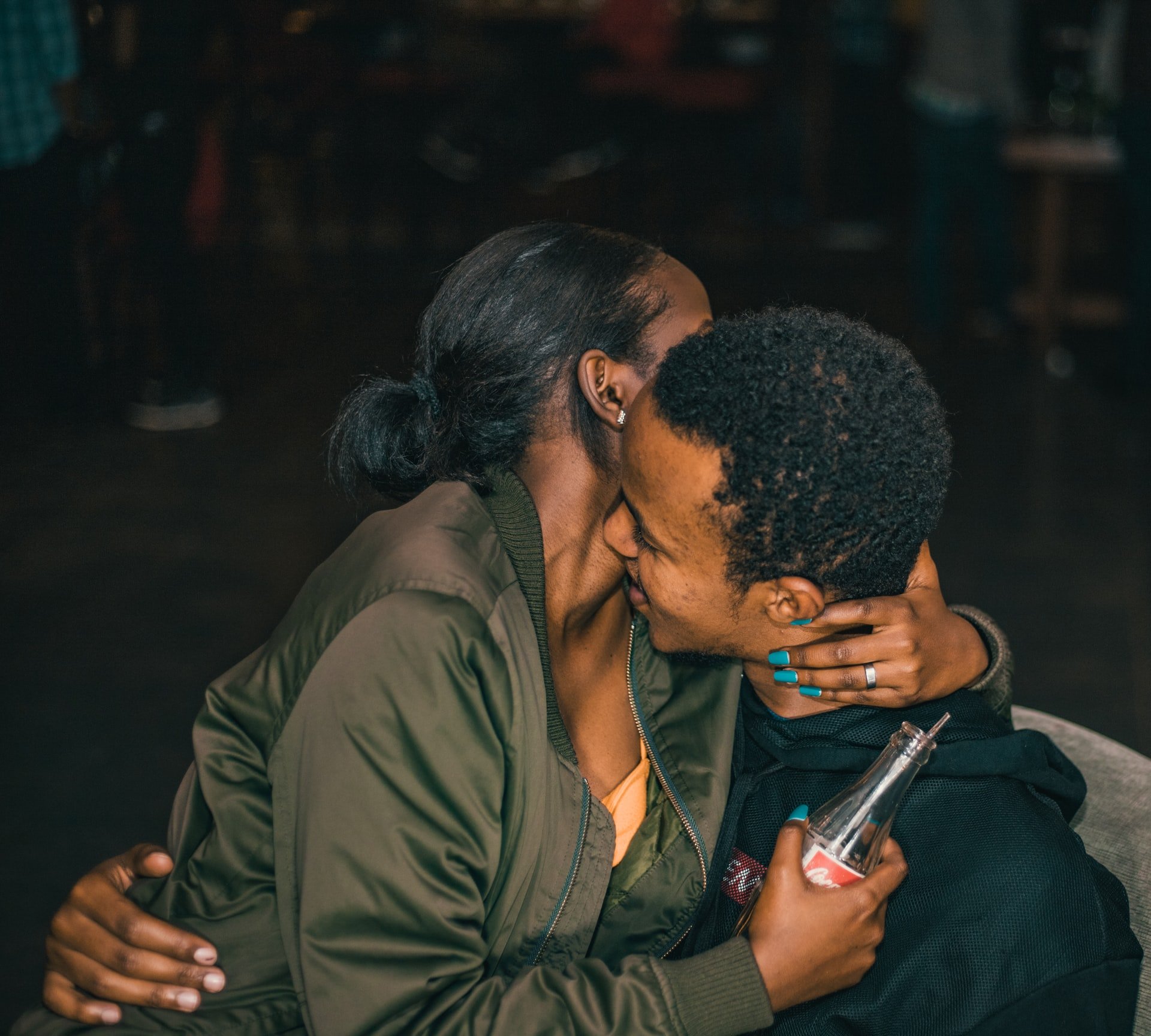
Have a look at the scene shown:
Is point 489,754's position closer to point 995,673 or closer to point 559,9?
point 995,673

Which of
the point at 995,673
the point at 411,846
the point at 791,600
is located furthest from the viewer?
the point at 995,673

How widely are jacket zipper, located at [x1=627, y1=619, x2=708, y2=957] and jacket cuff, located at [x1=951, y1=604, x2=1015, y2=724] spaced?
1.15ft

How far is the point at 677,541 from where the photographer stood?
1224mm

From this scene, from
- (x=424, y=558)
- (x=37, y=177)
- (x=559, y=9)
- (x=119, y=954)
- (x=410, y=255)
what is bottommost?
(x=410, y=255)

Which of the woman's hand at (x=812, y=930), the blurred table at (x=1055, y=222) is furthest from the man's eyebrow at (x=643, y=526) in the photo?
the blurred table at (x=1055, y=222)

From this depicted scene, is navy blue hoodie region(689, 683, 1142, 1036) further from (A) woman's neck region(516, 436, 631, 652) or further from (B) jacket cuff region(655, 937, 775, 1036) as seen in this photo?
(A) woman's neck region(516, 436, 631, 652)

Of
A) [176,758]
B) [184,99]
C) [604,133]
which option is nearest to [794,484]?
[176,758]

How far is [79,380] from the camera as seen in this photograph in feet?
16.2

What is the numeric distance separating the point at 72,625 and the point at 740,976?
272cm

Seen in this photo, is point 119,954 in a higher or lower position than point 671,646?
lower

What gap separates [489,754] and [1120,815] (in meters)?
0.71

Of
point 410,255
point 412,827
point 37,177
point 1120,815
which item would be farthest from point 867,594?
point 410,255

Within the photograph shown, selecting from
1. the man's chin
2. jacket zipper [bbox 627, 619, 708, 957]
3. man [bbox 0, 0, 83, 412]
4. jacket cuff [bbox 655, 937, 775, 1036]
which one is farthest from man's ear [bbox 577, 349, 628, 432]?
man [bbox 0, 0, 83, 412]

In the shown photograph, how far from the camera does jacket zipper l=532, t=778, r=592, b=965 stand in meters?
1.23
